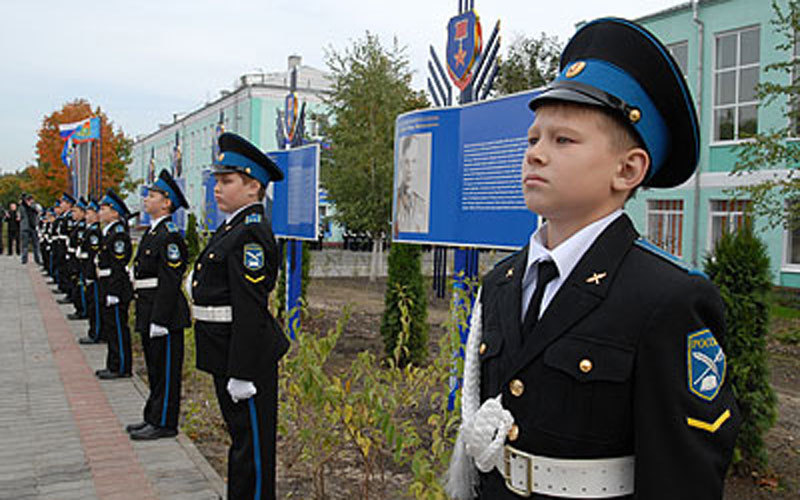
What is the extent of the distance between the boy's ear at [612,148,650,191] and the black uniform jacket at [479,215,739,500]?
10 centimetres

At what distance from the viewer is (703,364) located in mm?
1370

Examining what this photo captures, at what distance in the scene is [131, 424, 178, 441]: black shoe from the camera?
520 cm

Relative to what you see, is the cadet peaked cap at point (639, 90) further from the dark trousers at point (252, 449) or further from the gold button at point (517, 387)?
the dark trousers at point (252, 449)

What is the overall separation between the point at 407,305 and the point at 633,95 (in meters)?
→ 7.24

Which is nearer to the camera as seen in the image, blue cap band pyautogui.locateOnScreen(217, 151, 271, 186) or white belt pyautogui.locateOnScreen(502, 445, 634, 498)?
white belt pyautogui.locateOnScreen(502, 445, 634, 498)

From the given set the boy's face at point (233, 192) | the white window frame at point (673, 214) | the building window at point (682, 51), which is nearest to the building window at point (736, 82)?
the building window at point (682, 51)

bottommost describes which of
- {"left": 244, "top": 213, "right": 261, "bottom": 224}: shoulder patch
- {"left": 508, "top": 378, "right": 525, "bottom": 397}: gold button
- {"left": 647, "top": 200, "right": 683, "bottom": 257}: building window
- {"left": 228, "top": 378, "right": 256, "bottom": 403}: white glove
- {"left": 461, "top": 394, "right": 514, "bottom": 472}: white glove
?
{"left": 228, "top": 378, "right": 256, "bottom": 403}: white glove

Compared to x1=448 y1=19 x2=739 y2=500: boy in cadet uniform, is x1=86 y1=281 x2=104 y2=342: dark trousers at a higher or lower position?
lower

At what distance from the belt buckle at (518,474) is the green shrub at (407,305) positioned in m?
6.52

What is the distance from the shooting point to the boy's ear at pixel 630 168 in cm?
151

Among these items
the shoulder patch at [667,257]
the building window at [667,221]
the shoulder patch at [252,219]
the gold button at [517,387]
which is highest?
the building window at [667,221]

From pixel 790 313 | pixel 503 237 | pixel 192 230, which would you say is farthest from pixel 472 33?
pixel 192 230

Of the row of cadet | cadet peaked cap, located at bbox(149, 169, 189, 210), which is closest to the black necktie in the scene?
the row of cadet

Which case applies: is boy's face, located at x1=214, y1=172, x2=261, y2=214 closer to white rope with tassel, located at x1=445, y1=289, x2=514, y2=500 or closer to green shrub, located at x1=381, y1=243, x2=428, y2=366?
white rope with tassel, located at x1=445, y1=289, x2=514, y2=500
